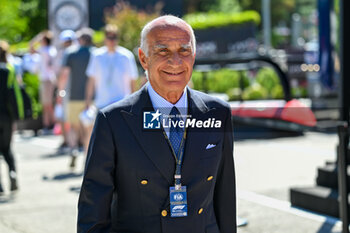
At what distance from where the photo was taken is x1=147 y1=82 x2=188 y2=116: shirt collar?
2666 mm

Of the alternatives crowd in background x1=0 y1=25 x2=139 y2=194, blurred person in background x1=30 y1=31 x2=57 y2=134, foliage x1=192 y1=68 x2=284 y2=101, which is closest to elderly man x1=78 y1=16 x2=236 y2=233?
crowd in background x1=0 y1=25 x2=139 y2=194

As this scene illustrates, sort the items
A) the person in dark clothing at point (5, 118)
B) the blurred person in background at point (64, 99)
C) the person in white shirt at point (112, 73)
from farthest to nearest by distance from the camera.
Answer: the blurred person in background at point (64, 99) < the person in white shirt at point (112, 73) < the person in dark clothing at point (5, 118)

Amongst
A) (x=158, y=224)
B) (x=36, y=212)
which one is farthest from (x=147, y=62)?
(x=36, y=212)

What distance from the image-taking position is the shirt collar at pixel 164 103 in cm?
267

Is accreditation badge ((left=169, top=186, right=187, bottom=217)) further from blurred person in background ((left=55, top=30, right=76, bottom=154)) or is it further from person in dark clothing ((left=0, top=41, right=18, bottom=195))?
blurred person in background ((left=55, top=30, right=76, bottom=154))

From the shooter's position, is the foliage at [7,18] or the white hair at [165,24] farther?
the foliage at [7,18]

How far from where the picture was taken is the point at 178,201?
2576mm

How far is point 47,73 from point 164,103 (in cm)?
1238

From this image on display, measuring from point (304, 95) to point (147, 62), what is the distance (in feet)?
52.7

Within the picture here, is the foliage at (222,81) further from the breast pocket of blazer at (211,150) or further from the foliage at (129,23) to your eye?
the breast pocket of blazer at (211,150)

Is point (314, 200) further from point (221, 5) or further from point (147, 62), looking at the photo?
point (221, 5)

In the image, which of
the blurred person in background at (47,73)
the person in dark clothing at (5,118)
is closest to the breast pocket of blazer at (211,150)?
the person in dark clothing at (5,118)

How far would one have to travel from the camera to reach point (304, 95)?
1830 centimetres

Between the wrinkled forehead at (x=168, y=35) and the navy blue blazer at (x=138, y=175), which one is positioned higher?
the wrinkled forehead at (x=168, y=35)
